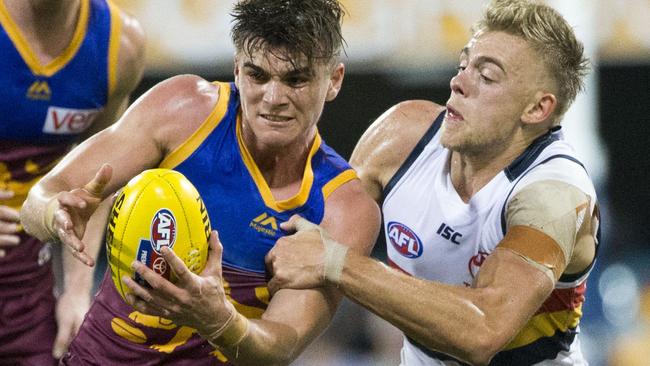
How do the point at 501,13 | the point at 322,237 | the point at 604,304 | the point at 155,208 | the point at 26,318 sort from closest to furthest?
the point at 155,208 → the point at 322,237 → the point at 501,13 → the point at 26,318 → the point at 604,304

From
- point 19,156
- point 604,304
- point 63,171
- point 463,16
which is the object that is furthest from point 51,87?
point 604,304

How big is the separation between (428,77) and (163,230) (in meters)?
5.04

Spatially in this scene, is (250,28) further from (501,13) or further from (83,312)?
(83,312)

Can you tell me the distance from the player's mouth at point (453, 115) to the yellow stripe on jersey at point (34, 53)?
4.77ft

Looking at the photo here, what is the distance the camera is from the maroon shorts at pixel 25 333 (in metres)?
4.33

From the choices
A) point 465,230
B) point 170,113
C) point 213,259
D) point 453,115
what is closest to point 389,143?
point 453,115

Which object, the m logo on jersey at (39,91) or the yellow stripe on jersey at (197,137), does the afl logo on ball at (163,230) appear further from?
the m logo on jersey at (39,91)

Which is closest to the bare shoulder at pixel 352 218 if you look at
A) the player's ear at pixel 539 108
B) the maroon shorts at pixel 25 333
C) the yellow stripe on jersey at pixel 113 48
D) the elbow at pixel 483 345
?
the elbow at pixel 483 345

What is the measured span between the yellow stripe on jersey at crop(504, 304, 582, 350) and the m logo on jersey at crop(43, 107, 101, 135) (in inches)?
73.4

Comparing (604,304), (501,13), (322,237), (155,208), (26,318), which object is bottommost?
(604,304)

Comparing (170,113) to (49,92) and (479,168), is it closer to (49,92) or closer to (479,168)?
(49,92)

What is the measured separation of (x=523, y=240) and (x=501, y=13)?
94cm

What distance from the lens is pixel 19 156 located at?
423 cm

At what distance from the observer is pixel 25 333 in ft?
14.3
